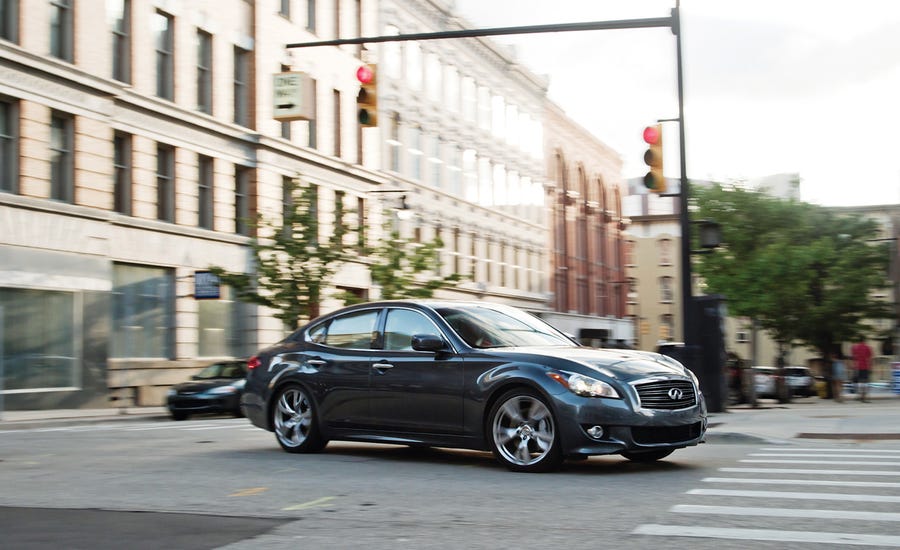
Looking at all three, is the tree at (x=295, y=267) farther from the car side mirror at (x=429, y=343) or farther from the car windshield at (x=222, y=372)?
the car side mirror at (x=429, y=343)

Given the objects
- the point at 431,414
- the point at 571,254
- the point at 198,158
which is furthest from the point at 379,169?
the point at 431,414

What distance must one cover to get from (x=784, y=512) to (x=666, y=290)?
81071mm

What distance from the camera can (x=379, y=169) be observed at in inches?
1731

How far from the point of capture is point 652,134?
16.6 m

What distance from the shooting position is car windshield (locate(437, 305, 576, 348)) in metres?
10.4

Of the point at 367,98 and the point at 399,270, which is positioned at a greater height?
the point at 367,98

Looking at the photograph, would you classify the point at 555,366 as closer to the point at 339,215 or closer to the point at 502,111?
the point at 339,215

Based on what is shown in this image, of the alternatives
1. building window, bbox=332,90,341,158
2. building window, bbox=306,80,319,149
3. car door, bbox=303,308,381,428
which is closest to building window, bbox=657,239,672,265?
building window, bbox=332,90,341,158

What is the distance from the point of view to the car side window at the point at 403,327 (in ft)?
35.2

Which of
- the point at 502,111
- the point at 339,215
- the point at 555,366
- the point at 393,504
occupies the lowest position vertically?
the point at 393,504

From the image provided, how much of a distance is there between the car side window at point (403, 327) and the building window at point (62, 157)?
A: 720 inches

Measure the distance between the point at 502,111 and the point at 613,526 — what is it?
53071mm

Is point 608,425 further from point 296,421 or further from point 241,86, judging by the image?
point 241,86

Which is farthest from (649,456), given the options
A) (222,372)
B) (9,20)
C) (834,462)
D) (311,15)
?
(311,15)
